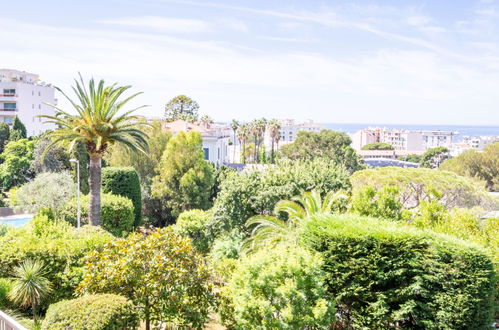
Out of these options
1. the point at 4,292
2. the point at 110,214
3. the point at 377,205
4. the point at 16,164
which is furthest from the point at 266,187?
the point at 16,164

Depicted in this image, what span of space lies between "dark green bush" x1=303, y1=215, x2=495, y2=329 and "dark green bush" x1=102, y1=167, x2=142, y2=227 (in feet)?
70.1

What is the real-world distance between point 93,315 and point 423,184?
18.3 metres

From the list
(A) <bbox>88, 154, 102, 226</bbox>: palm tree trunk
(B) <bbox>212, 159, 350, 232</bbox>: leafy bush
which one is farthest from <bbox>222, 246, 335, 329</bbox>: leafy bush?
(A) <bbox>88, 154, 102, 226</bbox>: palm tree trunk

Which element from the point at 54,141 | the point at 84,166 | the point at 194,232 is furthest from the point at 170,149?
the point at 54,141

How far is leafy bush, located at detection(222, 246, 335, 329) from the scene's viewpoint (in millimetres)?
9930

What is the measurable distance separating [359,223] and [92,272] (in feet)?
22.5

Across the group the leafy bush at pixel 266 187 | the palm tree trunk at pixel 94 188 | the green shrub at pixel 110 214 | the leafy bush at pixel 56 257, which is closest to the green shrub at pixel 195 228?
the green shrub at pixel 110 214

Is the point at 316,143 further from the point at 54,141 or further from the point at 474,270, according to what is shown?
the point at 474,270

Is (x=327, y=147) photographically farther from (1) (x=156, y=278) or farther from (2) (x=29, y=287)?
(2) (x=29, y=287)

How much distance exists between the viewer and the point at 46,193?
2994cm

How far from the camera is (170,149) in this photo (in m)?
37.2

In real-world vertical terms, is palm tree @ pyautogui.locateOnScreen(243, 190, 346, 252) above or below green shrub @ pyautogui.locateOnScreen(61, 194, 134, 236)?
Result: above

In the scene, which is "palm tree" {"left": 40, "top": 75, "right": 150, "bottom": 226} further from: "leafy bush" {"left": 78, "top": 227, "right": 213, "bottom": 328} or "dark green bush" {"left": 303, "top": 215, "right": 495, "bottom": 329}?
"dark green bush" {"left": 303, "top": 215, "right": 495, "bottom": 329}

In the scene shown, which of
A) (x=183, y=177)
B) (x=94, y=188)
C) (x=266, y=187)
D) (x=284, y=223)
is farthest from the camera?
(x=183, y=177)
